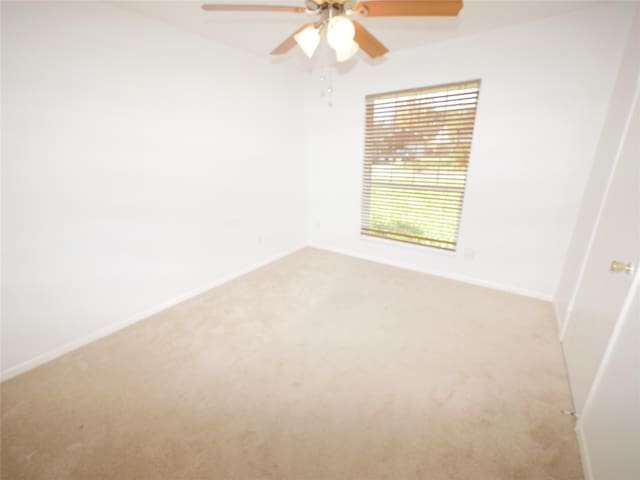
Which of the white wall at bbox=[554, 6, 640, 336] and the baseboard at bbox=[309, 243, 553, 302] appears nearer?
the white wall at bbox=[554, 6, 640, 336]

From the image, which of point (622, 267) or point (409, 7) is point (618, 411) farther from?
point (409, 7)

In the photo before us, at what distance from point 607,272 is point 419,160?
6.00 feet

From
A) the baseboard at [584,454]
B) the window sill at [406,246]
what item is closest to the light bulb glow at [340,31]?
the baseboard at [584,454]

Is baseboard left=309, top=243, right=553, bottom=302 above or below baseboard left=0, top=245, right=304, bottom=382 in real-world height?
above

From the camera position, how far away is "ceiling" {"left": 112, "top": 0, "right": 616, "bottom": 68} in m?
1.84

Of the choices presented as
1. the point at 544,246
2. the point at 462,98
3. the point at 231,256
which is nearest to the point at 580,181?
the point at 544,246

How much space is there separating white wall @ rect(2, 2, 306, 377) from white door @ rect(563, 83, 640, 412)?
9.34ft

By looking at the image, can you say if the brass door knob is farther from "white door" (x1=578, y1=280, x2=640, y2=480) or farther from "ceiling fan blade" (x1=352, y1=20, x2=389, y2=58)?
"ceiling fan blade" (x1=352, y1=20, x2=389, y2=58)

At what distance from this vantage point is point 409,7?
1177 millimetres

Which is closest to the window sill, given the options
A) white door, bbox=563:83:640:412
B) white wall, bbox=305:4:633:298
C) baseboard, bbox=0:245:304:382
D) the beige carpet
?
white wall, bbox=305:4:633:298

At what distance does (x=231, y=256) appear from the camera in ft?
9.59

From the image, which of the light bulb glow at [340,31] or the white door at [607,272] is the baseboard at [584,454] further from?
the light bulb glow at [340,31]

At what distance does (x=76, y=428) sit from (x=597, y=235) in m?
3.14

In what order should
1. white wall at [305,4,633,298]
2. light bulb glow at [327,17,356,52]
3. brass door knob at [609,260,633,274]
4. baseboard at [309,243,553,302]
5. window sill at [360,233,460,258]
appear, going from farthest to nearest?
window sill at [360,233,460,258], baseboard at [309,243,553,302], white wall at [305,4,633,298], light bulb glow at [327,17,356,52], brass door knob at [609,260,633,274]
